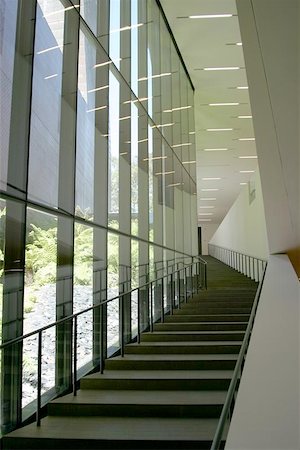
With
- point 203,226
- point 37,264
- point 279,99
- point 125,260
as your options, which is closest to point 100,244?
point 125,260

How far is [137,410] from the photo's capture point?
409 cm

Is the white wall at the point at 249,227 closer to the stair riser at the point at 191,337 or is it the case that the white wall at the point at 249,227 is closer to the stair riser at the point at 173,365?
the stair riser at the point at 191,337

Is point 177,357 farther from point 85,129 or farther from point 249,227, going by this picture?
point 249,227

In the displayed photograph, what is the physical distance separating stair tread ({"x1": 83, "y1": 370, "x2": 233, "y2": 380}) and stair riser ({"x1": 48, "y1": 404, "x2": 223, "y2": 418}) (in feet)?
2.10

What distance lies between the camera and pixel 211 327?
6926mm

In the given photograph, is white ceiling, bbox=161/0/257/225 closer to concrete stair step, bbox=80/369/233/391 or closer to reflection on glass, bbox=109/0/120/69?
reflection on glass, bbox=109/0/120/69

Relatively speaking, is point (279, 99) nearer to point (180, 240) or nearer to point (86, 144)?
point (86, 144)

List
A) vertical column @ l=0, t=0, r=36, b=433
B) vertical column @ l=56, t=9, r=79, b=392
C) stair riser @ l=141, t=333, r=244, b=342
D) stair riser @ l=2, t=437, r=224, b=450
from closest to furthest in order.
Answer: stair riser @ l=2, t=437, r=224, b=450, vertical column @ l=0, t=0, r=36, b=433, vertical column @ l=56, t=9, r=79, b=392, stair riser @ l=141, t=333, r=244, b=342

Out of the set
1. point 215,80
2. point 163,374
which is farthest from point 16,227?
point 215,80

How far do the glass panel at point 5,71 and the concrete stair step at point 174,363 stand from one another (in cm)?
261

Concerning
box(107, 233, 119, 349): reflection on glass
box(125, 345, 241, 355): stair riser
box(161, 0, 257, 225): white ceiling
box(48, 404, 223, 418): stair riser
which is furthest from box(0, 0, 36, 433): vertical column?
box(161, 0, 257, 225): white ceiling

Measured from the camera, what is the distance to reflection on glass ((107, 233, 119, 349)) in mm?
6438

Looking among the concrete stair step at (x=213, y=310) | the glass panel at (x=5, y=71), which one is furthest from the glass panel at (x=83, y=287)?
the concrete stair step at (x=213, y=310)

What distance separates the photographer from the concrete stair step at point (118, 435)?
3484mm
